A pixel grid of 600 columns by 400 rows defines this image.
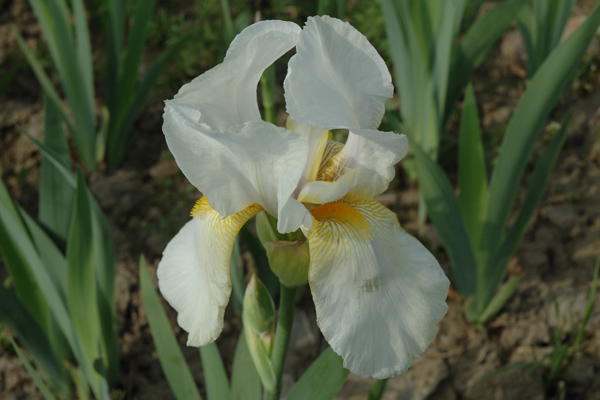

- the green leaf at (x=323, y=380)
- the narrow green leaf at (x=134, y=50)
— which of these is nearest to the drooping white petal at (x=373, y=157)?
the green leaf at (x=323, y=380)

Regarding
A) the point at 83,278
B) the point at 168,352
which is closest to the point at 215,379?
the point at 168,352

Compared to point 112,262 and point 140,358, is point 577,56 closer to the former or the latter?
point 112,262

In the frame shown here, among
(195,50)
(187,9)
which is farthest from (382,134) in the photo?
(187,9)

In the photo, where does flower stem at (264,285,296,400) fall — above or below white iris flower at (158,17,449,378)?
below

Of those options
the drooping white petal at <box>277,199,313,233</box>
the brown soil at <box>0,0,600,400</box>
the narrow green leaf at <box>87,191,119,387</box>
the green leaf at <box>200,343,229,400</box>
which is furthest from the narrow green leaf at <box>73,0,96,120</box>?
the drooping white petal at <box>277,199,313,233</box>

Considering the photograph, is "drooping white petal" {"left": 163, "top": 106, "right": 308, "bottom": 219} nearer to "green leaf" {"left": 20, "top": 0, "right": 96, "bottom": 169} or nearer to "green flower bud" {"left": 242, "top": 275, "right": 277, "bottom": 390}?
"green flower bud" {"left": 242, "top": 275, "right": 277, "bottom": 390}

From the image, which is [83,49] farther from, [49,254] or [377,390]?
[377,390]
